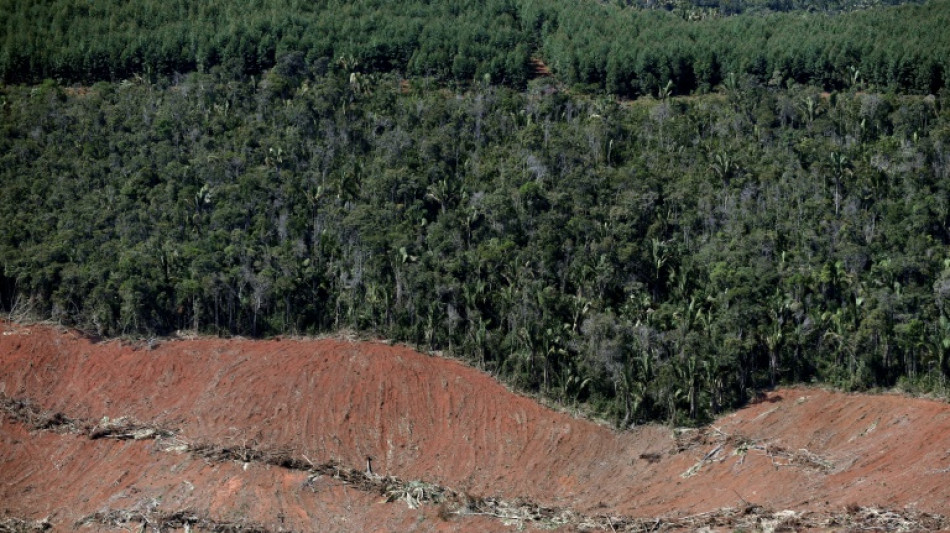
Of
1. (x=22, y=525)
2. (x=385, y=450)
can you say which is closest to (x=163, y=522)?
(x=22, y=525)

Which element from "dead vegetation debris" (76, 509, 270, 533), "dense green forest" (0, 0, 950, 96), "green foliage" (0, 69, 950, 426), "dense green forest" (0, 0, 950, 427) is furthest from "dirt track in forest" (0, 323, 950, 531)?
"dense green forest" (0, 0, 950, 96)

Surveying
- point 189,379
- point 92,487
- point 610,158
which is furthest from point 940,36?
point 92,487

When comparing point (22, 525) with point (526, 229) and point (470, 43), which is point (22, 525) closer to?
point (526, 229)

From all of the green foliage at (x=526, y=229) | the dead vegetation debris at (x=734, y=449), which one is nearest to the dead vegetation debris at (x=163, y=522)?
the green foliage at (x=526, y=229)

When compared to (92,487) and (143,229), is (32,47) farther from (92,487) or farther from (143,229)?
(92,487)

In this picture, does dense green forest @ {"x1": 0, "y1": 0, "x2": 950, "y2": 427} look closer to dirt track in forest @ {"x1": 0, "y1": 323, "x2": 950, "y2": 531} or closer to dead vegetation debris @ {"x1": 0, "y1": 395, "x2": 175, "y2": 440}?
dirt track in forest @ {"x1": 0, "y1": 323, "x2": 950, "y2": 531}

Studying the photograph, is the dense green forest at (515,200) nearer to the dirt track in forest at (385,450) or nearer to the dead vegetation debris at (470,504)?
the dirt track in forest at (385,450)
